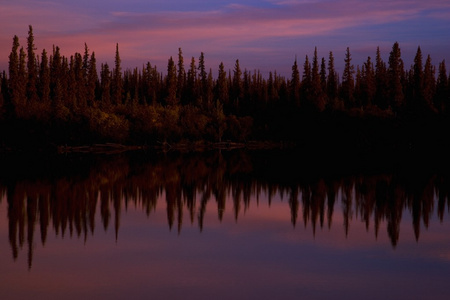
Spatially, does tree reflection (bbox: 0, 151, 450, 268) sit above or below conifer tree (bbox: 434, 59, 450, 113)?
below

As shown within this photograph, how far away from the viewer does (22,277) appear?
1304 centimetres

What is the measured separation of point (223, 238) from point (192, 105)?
6844 cm

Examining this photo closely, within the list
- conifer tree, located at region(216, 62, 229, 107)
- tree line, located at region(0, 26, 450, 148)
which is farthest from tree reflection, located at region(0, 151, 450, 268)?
conifer tree, located at region(216, 62, 229, 107)

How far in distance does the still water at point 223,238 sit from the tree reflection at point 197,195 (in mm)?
70

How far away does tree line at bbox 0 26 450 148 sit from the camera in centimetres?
6875

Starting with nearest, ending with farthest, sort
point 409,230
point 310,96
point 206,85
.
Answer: point 409,230 < point 310,96 < point 206,85

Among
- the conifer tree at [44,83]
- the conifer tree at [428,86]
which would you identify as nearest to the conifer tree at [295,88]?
the conifer tree at [428,86]

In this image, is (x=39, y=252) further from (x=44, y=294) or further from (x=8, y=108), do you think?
(x=8, y=108)

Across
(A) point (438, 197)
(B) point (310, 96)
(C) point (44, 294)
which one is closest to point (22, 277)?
(C) point (44, 294)

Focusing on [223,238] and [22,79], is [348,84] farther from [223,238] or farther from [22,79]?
[223,238]

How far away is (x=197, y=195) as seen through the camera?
89.2 ft

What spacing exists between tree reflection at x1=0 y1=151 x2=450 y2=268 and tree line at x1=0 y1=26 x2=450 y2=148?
27931mm

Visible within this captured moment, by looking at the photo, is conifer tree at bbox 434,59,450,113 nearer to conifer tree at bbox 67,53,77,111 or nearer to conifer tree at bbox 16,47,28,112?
conifer tree at bbox 67,53,77,111

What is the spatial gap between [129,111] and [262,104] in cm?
2476
